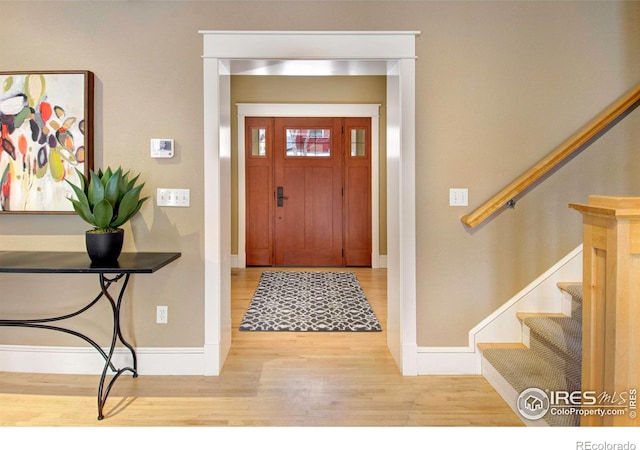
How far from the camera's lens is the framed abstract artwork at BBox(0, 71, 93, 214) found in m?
2.61

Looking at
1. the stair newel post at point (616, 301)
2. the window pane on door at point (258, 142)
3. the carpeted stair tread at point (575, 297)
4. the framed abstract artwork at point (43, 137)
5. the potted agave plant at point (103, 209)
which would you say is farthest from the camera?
the window pane on door at point (258, 142)

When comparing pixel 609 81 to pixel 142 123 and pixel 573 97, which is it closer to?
pixel 573 97

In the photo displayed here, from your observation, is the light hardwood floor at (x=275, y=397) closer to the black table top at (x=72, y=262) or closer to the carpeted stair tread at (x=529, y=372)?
the carpeted stair tread at (x=529, y=372)

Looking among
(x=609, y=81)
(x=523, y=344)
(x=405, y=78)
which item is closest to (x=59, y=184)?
(x=405, y=78)

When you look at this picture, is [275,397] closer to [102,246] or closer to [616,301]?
[102,246]

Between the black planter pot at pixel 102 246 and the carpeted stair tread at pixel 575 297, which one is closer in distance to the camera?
the black planter pot at pixel 102 246

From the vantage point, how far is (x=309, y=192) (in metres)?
6.31

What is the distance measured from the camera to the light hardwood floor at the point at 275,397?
217 centimetres

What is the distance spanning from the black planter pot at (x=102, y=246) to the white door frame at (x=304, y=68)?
55 cm

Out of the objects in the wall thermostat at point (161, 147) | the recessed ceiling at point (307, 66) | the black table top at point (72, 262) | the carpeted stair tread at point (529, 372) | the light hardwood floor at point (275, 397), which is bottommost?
the light hardwood floor at point (275, 397)

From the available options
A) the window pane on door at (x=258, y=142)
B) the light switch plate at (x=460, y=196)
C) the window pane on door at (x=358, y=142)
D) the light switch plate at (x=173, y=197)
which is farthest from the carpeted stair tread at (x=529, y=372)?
the window pane on door at (x=258, y=142)

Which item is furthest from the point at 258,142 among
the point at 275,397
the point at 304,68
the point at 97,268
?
the point at 275,397

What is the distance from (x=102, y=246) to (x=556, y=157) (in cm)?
258

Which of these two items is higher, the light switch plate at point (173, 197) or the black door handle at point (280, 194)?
the black door handle at point (280, 194)
